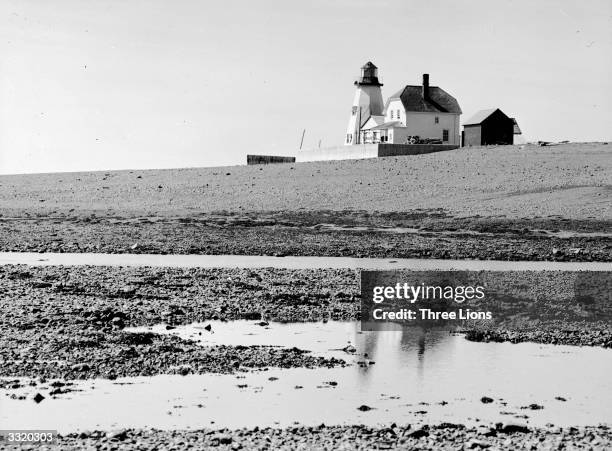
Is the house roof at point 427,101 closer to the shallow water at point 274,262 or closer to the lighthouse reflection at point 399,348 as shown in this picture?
the shallow water at point 274,262

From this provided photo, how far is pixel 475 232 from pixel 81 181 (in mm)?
28997

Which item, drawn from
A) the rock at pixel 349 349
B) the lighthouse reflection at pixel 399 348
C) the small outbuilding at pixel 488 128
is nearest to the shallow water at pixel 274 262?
the lighthouse reflection at pixel 399 348

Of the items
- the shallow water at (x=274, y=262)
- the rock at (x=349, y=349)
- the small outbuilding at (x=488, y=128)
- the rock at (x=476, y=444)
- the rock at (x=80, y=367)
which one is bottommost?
the rock at (x=476, y=444)

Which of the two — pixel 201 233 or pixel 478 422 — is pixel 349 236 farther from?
pixel 478 422

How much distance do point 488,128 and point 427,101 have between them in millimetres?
5271

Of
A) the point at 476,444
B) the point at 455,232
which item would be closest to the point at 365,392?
the point at 476,444

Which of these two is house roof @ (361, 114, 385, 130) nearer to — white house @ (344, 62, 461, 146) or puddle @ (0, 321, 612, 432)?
white house @ (344, 62, 461, 146)

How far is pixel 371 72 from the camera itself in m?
81.6

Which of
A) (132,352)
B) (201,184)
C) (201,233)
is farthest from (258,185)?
(132,352)

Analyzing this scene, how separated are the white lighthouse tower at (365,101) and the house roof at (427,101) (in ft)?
21.9

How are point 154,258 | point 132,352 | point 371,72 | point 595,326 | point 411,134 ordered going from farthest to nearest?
point 371,72, point 411,134, point 154,258, point 595,326, point 132,352

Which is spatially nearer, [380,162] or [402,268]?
[402,268]

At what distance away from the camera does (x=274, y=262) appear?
26156 mm

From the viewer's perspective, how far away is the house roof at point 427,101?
234ft
